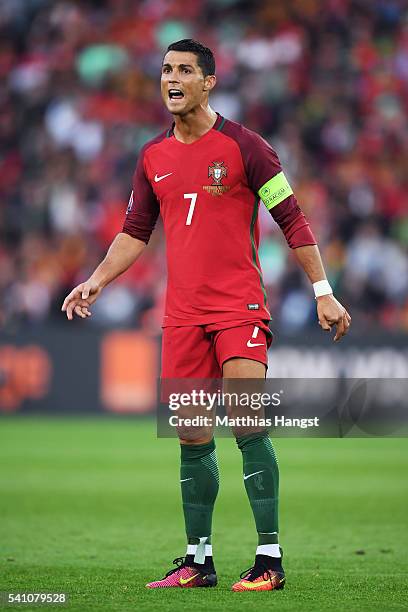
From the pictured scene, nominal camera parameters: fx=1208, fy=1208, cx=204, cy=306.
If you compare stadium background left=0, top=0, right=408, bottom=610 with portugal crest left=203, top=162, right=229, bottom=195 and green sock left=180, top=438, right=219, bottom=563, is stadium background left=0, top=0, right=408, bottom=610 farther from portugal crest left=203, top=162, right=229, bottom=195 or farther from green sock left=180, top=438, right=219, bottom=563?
portugal crest left=203, top=162, right=229, bottom=195

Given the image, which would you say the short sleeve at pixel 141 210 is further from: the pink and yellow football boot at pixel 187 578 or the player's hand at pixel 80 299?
the pink and yellow football boot at pixel 187 578

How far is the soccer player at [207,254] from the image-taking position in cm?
550

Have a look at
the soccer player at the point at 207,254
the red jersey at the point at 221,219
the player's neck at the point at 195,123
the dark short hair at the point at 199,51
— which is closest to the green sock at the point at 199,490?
the soccer player at the point at 207,254

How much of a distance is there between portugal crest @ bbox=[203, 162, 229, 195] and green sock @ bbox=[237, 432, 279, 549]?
1124mm

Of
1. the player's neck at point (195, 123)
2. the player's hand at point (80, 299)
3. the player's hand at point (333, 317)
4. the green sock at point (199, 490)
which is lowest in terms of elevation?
the green sock at point (199, 490)

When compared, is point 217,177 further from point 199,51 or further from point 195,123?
point 199,51

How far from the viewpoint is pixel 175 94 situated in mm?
5578

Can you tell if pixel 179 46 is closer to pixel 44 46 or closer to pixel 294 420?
pixel 294 420

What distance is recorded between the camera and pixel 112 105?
61.8 feet

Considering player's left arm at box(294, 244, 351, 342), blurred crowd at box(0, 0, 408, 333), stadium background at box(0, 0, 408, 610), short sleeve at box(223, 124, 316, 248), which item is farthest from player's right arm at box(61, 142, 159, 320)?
blurred crowd at box(0, 0, 408, 333)

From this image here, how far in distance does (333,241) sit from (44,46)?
655cm

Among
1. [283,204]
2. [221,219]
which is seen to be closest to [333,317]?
[283,204]

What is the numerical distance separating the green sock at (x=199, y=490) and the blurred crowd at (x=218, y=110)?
401 inches

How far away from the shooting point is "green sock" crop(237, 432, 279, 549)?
535 cm
